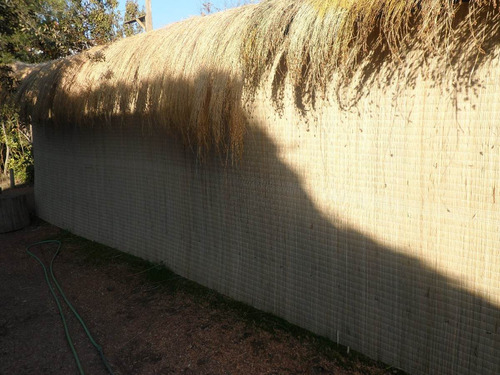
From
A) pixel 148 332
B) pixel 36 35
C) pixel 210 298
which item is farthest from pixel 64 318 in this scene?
pixel 36 35

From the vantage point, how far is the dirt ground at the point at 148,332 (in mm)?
3488

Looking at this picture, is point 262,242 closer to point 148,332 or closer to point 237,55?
point 148,332

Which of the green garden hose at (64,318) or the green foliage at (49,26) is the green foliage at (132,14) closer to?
the green foliage at (49,26)

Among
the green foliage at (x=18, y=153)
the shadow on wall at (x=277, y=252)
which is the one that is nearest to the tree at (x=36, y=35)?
the green foliage at (x=18, y=153)

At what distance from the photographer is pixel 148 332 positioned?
414 centimetres

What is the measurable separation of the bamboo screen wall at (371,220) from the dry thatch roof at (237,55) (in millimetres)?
249

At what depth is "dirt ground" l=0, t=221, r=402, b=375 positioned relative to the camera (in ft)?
11.4

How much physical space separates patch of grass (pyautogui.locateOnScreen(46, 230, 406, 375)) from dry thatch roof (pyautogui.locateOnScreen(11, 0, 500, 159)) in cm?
163

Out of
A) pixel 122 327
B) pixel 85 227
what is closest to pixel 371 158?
pixel 122 327

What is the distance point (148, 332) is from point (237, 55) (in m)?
2.78

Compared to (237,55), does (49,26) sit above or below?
above

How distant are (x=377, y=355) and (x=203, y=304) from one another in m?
1.98

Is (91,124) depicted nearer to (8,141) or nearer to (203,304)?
(203,304)

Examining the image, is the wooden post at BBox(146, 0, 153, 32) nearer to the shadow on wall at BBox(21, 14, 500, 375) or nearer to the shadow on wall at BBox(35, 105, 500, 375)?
the shadow on wall at BBox(21, 14, 500, 375)
